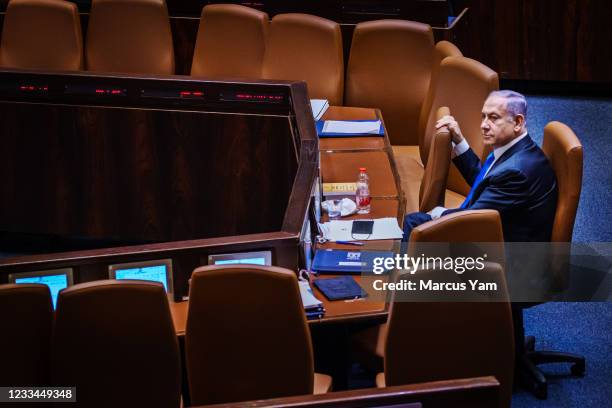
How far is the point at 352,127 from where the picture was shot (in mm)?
5137

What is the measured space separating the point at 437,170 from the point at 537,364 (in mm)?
925

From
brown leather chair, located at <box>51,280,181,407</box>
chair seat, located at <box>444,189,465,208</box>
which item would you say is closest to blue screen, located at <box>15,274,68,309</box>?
brown leather chair, located at <box>51,280,181,407</box>

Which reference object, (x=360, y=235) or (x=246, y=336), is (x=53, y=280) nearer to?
(x=246, y=336)

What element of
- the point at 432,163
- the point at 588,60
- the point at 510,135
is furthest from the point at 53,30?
the point at 588,60

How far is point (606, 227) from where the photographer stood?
5.20 m

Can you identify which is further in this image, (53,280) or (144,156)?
(144,156)

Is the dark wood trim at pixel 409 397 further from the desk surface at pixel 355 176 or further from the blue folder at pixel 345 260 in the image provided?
the blue folder at pixel 345 260

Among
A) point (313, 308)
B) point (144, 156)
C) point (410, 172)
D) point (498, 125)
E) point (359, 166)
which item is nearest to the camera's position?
point (313, 308)

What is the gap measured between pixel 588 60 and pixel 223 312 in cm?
475

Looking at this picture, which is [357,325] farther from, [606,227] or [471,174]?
[606,227]

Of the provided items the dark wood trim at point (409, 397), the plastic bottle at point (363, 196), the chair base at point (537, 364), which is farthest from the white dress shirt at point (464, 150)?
the dark wood trim at point (409, 397)

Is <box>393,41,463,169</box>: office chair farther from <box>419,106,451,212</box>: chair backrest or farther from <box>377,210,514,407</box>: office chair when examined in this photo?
<box>377,210,514,407</box>: office chair

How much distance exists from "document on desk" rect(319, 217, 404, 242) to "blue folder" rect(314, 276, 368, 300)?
0.36 metres

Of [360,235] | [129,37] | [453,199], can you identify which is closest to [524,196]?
[360,235]
